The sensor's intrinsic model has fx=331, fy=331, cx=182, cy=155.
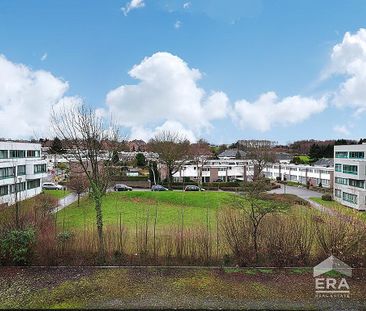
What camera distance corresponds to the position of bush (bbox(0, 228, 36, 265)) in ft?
33.1

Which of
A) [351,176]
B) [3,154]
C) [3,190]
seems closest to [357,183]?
[351,176]

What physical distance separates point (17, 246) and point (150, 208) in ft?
56.6

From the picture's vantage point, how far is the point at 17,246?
33.2 feet

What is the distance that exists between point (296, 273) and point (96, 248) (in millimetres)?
6483

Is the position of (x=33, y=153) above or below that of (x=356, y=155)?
above

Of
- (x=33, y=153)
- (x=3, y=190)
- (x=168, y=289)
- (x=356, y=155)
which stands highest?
(x=33, y=153)

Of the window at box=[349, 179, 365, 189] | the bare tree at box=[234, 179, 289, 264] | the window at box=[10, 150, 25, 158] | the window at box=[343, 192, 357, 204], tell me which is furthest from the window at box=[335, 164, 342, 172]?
the window at box=[10, 150, 25, 158]

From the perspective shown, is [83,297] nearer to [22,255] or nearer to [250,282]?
[22,255]

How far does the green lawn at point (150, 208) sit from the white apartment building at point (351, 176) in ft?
40.1

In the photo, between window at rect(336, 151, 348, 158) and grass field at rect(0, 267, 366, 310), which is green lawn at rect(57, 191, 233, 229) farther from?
window at rect(336, 151, 348, 158)

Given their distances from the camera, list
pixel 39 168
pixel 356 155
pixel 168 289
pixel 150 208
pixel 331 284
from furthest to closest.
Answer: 1. pixel 39 168
2. pixel 356 155
3. pixel 150 208
4. pixel 331 284
5. pixel 168 289

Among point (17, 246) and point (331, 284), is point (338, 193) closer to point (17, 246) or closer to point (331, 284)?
point (331, 284)

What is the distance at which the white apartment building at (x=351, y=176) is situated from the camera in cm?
3033

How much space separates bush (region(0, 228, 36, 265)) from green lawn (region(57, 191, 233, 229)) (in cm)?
908
